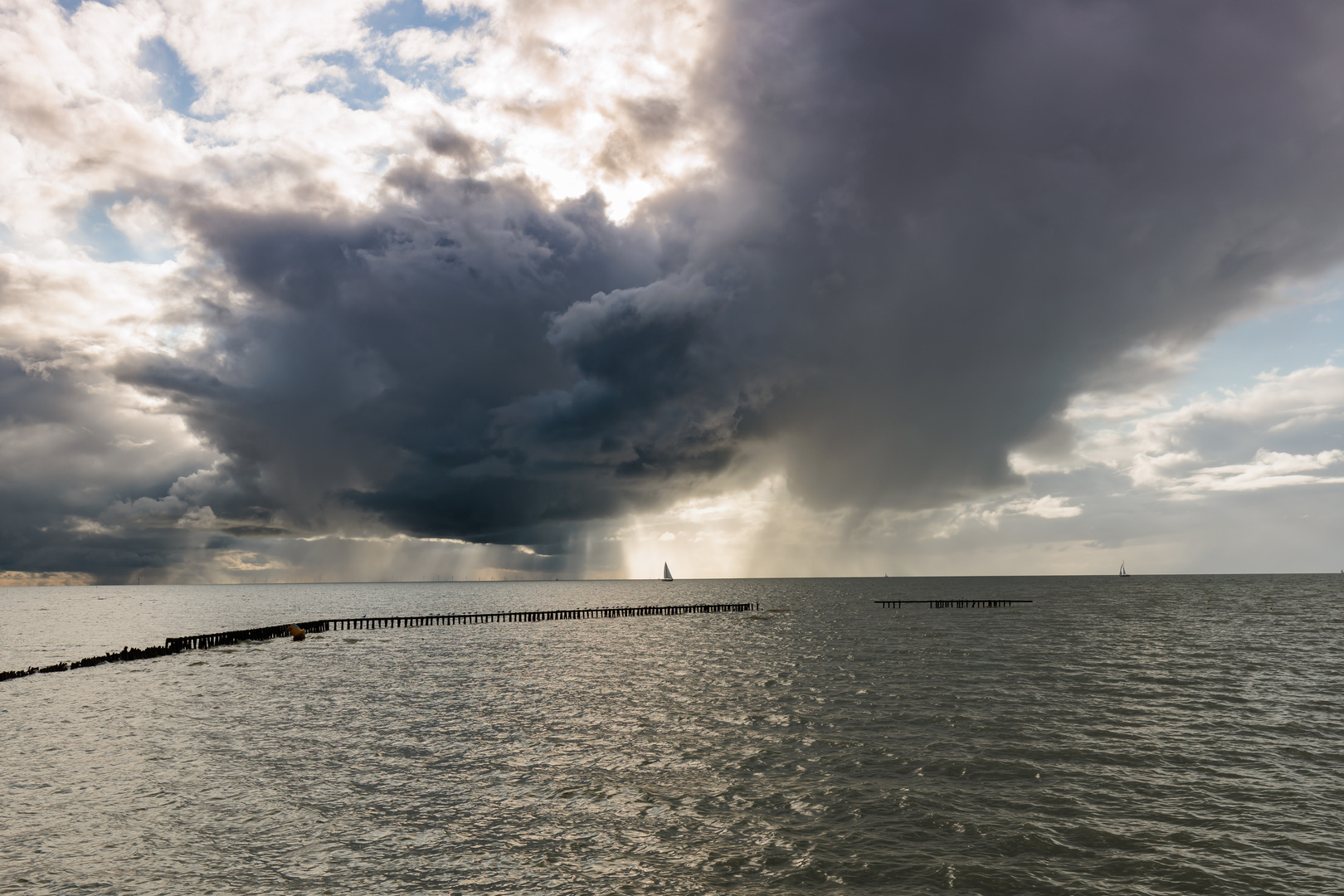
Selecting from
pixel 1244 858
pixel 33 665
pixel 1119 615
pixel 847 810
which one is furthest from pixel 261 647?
pixel 1119 615

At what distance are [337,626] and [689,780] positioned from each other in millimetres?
113580

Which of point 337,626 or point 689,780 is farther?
point 337,626

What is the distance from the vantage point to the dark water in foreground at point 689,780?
59.2 ft

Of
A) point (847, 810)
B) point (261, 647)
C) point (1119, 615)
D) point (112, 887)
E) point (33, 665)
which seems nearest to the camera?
point (112, 887)

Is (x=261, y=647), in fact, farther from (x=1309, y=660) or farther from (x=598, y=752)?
(x=1309, y=660)

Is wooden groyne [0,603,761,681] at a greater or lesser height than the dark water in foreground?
lesser

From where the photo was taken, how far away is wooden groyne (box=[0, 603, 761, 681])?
6588 centimetres

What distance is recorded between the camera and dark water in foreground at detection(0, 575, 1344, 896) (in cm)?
1803

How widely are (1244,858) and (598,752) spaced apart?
20979 mm

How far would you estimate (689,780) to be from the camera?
84.0 feet

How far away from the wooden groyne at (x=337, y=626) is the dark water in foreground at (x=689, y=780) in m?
11.9

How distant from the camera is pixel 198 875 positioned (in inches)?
709

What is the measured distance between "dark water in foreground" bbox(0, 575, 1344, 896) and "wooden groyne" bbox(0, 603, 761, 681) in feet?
39.0

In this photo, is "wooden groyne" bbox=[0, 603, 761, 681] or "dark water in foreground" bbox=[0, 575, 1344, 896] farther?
"wooden groyne" bbox=[0, 603, 761, 681]
